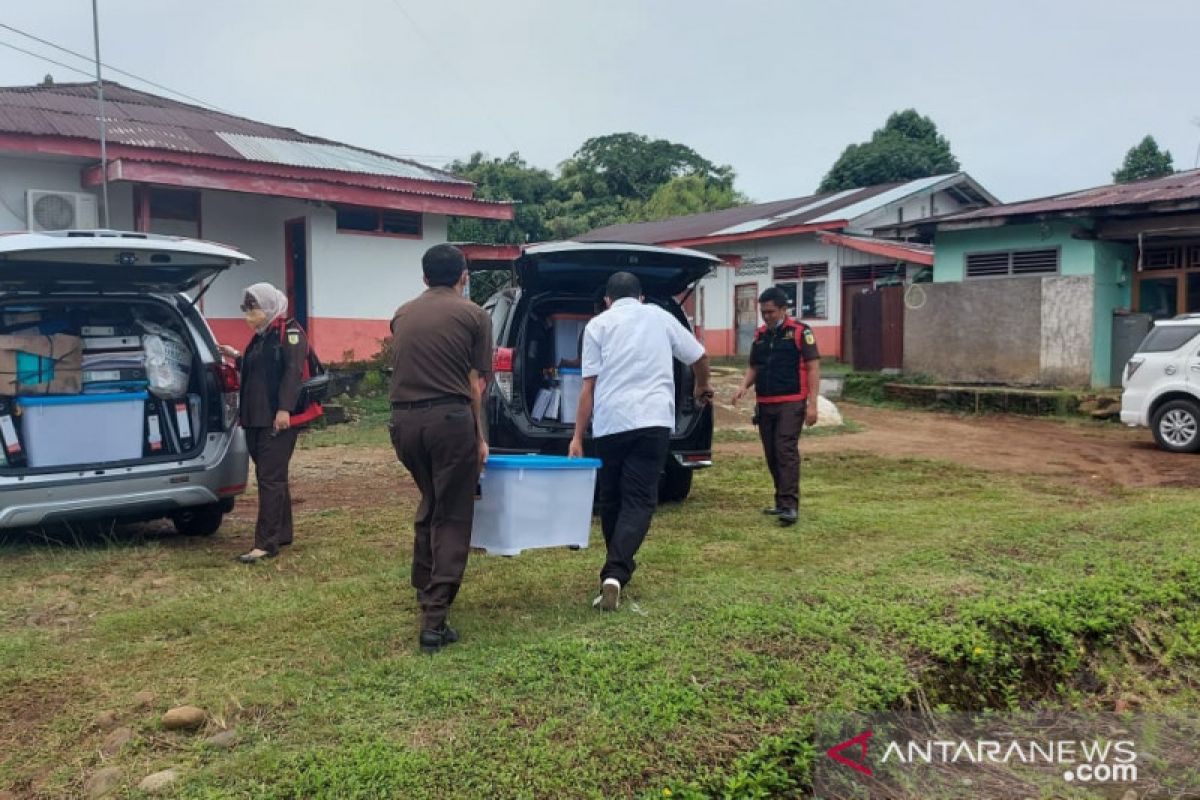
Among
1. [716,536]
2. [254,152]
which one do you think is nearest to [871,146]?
[254,152]

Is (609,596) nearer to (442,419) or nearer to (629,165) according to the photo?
(442,419)

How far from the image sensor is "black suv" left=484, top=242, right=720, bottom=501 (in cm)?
620

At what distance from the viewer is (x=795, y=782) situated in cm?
296


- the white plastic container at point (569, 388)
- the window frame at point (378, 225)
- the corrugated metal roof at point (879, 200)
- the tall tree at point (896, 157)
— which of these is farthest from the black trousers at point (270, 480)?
the tall tree at point (896, 157)

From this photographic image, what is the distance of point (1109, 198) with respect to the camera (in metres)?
15.0

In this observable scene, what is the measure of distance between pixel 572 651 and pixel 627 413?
1238 mm

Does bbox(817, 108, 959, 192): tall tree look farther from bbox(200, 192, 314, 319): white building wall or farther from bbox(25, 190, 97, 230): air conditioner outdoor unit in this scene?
bbox(25, 190, 97, 230): air conditioner outdoor unit

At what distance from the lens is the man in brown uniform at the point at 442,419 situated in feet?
12.7

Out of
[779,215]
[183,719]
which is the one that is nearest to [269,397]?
[183,719]

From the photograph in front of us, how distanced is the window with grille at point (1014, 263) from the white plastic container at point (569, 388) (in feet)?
37.3

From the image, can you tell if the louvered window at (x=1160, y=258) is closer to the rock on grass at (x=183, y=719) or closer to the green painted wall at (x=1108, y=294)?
the green painted wall at (x=1108, y=294)

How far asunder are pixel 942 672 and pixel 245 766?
8.45 feet

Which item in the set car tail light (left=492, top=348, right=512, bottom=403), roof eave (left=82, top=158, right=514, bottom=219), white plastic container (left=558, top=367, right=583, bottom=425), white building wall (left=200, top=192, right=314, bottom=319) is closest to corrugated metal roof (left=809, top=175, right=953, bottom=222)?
roof eave (left=82, top=158, right=514, bottom=219)

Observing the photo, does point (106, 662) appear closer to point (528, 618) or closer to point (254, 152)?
point (528, 618)
